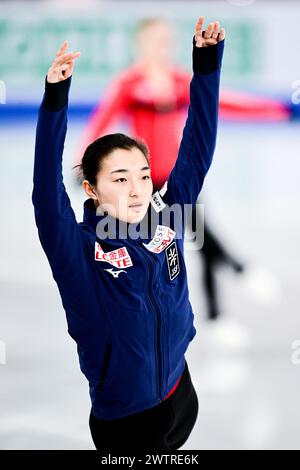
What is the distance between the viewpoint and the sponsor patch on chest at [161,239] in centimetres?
170

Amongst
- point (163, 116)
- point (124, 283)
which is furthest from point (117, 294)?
point (163, 116)

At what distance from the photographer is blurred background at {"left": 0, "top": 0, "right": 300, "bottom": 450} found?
249cm

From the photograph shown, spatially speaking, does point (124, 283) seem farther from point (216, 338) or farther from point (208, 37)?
point (216, 338)

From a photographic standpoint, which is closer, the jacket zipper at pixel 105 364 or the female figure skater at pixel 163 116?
the jacket zipper at pixel 105 364

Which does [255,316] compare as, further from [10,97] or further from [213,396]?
[10,97]

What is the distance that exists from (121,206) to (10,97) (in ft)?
16.7

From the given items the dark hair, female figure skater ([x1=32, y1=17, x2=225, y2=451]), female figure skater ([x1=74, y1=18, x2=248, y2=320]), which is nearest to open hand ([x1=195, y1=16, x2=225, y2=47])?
female figure skater ([x1=32, y1=17, x2=225, y2=451])

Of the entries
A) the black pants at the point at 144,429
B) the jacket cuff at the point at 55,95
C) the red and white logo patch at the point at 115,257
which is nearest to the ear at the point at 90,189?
the red and white logo patch at the point at 115,257

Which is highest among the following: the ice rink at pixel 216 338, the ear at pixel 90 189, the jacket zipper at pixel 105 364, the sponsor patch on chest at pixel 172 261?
the ear at pixel 90 189

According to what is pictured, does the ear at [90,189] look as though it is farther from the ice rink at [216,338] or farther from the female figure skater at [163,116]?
the female figure skater at [163,116]

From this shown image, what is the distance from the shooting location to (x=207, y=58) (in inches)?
68.7

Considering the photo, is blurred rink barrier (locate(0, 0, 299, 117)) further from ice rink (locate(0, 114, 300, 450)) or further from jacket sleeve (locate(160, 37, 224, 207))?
jacket sleeve (locate(160, 37, 224, 207))
